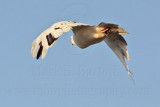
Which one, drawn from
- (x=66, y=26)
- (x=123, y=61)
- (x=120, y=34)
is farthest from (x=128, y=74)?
(x=66, y=26)

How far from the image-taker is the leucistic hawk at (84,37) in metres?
11.5

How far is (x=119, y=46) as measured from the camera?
17281 mm

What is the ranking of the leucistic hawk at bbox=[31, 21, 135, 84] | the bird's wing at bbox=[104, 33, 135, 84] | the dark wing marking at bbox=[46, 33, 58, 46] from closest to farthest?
the dark wing marking at bbox=[46, 33, 58, 46]
the leucistic hawk at bbox=[31, 21, 135, 84]
the bird's wing at bbox=[104, 33, 135, 84]

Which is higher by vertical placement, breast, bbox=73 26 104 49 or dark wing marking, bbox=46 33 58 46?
breast, bbox=73 26 104 49

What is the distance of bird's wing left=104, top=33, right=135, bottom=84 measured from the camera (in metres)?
17.0

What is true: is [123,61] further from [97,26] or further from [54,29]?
[54,29]

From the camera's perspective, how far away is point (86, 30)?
14828 mm

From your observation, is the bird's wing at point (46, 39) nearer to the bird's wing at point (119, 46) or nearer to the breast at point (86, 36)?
the breast at point (86, 36)

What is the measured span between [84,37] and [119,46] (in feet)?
9.26

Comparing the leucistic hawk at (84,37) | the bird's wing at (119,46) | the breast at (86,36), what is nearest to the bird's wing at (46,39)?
the leucistic hawk at (84,37)

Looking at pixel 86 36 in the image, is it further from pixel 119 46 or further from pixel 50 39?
pixel 50 39

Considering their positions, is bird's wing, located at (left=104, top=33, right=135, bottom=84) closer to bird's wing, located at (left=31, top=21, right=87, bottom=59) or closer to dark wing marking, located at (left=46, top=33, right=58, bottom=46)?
bird's wing, located at (left=31, top=21, right=87, bottom=59)

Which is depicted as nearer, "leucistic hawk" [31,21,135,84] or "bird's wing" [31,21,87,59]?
"bird's wing" [31,21,87,59]

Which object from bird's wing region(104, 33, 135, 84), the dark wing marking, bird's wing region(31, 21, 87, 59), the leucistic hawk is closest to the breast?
the leucistic hawk
